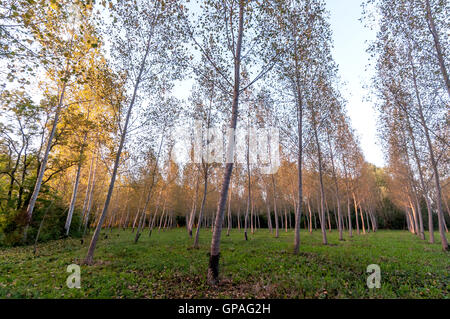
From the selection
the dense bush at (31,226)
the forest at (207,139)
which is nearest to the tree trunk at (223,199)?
the forest at (207,139)

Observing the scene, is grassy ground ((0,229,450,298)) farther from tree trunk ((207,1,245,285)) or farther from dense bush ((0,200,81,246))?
dense bush ((0,200,81,246))

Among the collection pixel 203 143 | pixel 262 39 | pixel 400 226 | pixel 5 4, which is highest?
pixel 262 39

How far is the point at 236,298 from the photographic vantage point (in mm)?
5145

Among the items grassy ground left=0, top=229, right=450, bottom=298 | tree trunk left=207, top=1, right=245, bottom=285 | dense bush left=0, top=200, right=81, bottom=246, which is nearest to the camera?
grassy ground left=0, top=229, right=450, bottom=298

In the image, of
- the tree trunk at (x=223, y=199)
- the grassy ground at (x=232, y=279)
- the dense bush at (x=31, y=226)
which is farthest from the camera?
the dense bush at (x=31, y=226)

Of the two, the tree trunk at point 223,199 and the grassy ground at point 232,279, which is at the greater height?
the tree trunk at point 223,199

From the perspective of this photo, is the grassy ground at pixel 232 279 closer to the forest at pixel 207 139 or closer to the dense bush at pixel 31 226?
the forest at pixel 207 139

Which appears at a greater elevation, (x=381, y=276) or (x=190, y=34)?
(x=190, y=34)

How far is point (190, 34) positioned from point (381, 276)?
11610mm

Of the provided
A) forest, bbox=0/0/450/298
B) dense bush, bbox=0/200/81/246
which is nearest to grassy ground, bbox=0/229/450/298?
forest, bbox=0/0/450/298

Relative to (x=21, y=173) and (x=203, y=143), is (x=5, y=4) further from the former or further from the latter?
(x=21, y=173)

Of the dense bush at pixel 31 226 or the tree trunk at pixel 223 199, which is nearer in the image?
the tree trunk at pixel 223 199
